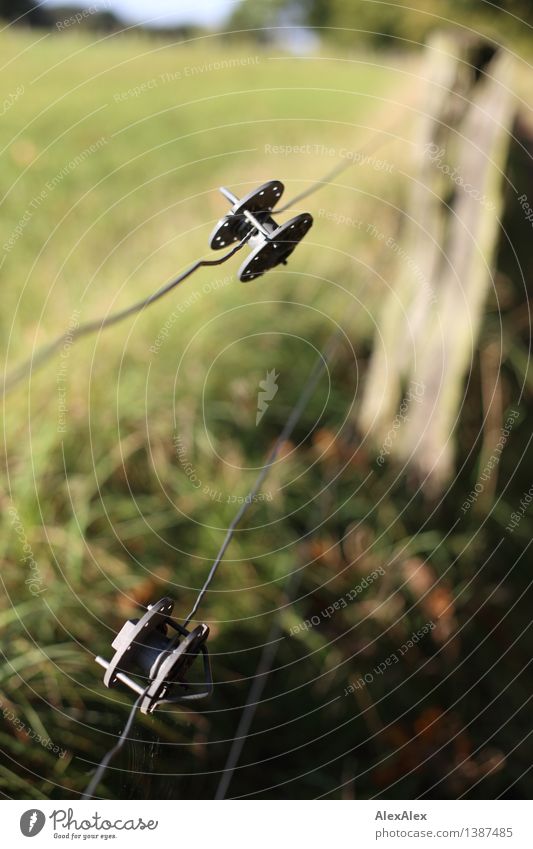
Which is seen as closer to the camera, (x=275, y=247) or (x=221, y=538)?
(x=275, y=247)

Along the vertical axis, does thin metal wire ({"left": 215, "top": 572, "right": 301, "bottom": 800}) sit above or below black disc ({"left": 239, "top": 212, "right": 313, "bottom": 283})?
below

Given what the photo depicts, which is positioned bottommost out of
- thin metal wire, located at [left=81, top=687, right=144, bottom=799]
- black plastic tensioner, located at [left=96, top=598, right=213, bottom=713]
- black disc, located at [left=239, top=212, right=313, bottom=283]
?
thin metal wire, located at [left=81, top=687, right=144, bottom=799]

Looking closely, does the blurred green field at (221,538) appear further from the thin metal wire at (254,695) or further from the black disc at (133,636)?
the black disc at (133,636)

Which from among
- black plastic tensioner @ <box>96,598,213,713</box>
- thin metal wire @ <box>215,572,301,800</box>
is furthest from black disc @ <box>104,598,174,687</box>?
thin metal wire @ <box>215,572,301,800</box>

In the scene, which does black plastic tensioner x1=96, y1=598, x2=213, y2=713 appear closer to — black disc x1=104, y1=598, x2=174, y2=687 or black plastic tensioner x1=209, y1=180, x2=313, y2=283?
black disc x1=104, y1=598, x2=174, y2=687

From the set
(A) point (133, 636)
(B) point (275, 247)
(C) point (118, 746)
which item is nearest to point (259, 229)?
(B) point (275, 247)

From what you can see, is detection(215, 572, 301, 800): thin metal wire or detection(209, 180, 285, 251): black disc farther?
detection(215, 572, 301, 800): thin metal wire

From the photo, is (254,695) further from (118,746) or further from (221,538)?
(118,746)

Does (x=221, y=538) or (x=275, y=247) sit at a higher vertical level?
(x=275, y=247)
